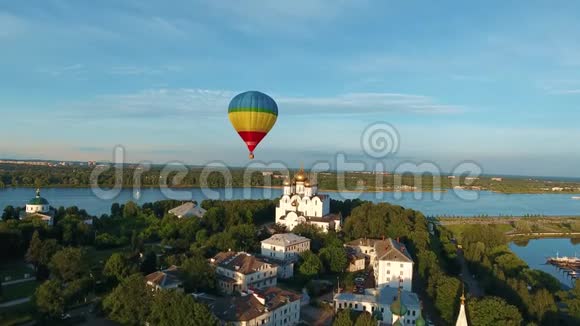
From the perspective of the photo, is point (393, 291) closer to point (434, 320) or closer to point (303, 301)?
point (434, 320)

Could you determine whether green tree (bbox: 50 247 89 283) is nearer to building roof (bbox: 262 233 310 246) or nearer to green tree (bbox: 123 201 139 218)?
building roof (bbox: 262 233 310 246)

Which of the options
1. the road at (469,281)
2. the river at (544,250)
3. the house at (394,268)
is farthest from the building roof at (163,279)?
the river at (544,250)

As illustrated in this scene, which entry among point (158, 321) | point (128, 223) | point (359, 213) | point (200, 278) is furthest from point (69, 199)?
point (158, 321)

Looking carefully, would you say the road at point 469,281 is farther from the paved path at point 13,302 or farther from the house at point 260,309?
the paved path at point 13,302

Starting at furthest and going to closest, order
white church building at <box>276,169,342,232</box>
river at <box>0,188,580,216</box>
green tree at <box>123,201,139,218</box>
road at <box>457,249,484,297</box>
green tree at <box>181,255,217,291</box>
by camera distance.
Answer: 1. river at <box>0,188,580,216</box>
2. green tree at <box>123,201,139,218</box>
3. white church building at <box>276,169,342,232</box>
4. road at <box>457,249,484,297</box>
5. green tree at <box>181,255,217,291</box>

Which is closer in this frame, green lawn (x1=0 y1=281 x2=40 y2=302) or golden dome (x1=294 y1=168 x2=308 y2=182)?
green lawn (x1=0 y1=281 x2=40 y2=302)

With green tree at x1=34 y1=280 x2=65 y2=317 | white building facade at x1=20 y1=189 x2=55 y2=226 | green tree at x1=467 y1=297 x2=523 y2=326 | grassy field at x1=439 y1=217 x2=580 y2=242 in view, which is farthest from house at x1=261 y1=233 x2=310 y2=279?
grassy field at x1=439 y1=217 x2=580 y2=242
